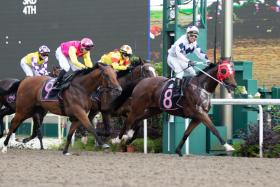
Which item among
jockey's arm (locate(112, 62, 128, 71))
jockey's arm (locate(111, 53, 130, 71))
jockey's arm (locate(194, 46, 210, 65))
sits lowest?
jockey's arm (locate(112, 62, 128, 71))

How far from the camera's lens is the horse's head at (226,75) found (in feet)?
31.0

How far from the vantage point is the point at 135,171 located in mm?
7496

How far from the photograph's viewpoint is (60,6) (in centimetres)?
1819

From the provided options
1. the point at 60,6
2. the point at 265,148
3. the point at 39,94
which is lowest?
the point at 265,148

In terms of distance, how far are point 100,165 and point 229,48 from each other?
4.28 metres

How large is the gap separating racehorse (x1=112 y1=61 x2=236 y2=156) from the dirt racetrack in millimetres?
571

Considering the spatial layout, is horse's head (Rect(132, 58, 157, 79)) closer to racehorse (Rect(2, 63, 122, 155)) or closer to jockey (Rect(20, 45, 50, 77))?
racehorse (Rect(2, 63, 122, 155))

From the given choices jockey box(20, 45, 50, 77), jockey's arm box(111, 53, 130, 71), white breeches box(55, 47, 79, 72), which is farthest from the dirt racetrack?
jockey box(20, 45, 50, 77)

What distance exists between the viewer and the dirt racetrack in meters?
6.53

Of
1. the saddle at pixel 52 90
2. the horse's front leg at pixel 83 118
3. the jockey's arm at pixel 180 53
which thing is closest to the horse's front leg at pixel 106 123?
the horse's front leg at pixel 83 118

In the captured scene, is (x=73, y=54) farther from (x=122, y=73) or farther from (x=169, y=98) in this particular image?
(x=169, y=98)

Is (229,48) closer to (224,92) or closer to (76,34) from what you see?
(224,92)

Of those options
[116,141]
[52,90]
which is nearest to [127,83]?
[116,141]

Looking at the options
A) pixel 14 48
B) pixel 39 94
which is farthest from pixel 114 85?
pixel 14 48
